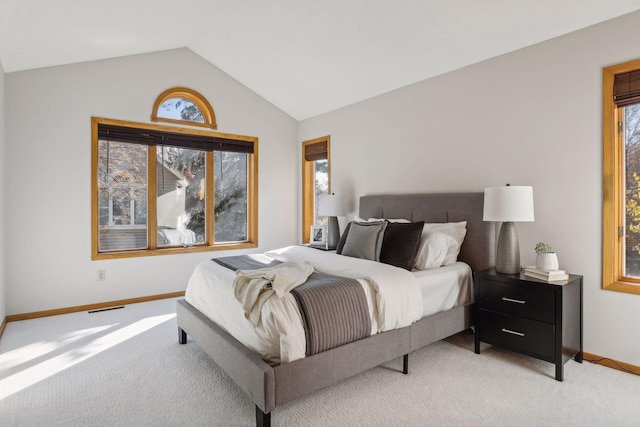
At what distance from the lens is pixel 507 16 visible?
268cm

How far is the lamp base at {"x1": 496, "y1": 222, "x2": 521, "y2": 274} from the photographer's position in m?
2.77

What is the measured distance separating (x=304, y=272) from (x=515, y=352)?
1751 mm

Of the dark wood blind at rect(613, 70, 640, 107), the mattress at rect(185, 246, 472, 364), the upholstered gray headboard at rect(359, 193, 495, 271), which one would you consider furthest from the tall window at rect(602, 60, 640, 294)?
the mattress at rect(185, 246, 472, 364)

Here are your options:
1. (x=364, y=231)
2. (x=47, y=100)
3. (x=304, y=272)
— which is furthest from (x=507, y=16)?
(x=47, y=100)

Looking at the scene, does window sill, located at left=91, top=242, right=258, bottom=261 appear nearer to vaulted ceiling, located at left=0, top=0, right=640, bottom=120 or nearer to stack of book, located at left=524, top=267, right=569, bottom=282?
vaulted ceiling, located at left=0, top=0, right=640, bottom=120

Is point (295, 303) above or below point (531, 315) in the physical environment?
above

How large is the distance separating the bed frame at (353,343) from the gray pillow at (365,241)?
68 cm

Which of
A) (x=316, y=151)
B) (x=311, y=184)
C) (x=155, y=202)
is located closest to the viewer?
(x=155, y=202)

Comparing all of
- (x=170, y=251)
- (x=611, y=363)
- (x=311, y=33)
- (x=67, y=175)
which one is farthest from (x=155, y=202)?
(x=611, y=363)

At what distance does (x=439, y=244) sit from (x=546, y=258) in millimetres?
769

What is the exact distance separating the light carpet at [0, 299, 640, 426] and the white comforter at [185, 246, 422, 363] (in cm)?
40

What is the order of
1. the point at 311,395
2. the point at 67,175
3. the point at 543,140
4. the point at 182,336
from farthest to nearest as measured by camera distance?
the point at 67,175 → the point at 182,336 → the point at 543,140 → the point at 311,395

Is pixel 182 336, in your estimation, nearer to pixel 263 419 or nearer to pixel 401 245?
pixel 263 419

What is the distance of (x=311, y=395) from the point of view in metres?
2.25
